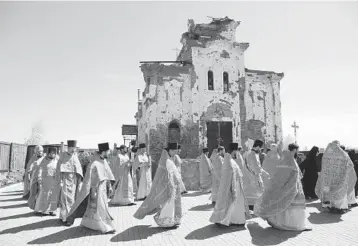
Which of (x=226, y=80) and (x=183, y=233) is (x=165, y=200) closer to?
(x=183, y=233)

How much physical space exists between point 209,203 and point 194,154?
945 centimetres

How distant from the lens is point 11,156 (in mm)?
20797

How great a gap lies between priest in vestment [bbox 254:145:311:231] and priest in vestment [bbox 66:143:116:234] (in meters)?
3.67

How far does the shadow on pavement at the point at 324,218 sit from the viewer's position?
750 centimetres

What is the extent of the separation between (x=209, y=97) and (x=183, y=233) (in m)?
15.6

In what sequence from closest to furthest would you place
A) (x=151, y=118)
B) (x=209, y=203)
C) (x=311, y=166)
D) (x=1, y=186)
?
(x=209, y=203) < (x=311, y=166) < (x=1, y=186) < (x=151, y=118)

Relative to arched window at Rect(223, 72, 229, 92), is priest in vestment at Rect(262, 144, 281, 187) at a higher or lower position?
lower

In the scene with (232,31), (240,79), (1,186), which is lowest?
(1,186)

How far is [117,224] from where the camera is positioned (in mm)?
7578

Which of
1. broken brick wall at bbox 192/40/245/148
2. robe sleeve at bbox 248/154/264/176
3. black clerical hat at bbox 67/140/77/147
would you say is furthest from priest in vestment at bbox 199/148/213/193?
black clerical hat at bbox 67/140/77/147

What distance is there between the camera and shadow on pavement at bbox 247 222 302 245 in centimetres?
580

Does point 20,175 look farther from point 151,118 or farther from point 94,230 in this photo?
point 94,230

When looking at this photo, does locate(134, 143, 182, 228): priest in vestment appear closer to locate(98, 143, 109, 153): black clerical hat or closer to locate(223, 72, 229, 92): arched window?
locate(98, 143, 109, 153): black clerical hat

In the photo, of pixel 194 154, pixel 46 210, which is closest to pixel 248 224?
pixel 46 210
